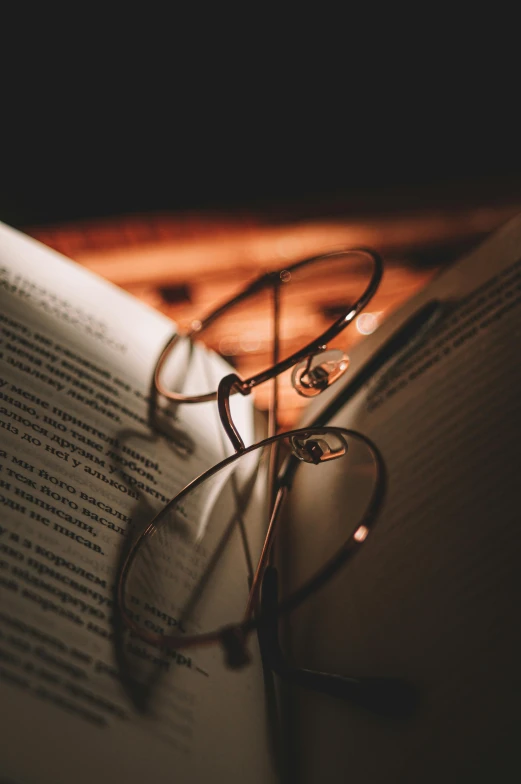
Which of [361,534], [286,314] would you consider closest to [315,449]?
[361,534]

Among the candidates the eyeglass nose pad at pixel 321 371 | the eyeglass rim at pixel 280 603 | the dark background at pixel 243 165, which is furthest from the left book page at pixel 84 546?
the dark background at pixel 243 165

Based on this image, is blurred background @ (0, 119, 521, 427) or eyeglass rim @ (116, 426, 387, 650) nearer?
eyeglass rim @ (116, 426, 387, 650)

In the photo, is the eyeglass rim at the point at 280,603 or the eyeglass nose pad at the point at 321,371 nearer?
the eyeglass rim at the point at 280,603

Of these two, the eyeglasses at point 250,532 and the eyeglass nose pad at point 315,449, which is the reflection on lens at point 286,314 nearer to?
the eyeglasses at point 250,532

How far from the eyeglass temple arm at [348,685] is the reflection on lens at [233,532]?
42 millimetres

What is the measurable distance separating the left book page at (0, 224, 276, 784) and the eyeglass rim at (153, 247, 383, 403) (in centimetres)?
2

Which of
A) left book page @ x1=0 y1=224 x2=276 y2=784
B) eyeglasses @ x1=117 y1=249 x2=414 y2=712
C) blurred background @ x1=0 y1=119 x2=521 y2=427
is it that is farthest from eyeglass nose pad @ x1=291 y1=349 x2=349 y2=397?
blurred background @ x1=0 y1=119 x2=521 y2=427

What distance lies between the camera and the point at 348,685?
0.36m

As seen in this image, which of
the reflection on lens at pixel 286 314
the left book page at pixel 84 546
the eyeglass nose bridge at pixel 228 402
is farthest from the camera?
the reflection on lens at pixel 286 314

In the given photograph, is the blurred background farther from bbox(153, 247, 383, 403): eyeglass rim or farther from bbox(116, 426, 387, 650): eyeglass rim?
bbox(116, 426, 387, 650): eyeglass rim

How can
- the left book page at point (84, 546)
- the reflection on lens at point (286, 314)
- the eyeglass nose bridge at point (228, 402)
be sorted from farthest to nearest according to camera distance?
the reflection on lens at point (286, 314), the eyeglass nose bridge at point (228, 402), the left book page at point (84, 546)

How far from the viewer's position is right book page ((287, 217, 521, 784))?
1.06ft

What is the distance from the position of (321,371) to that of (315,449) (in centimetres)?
10

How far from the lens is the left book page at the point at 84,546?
31 cm
